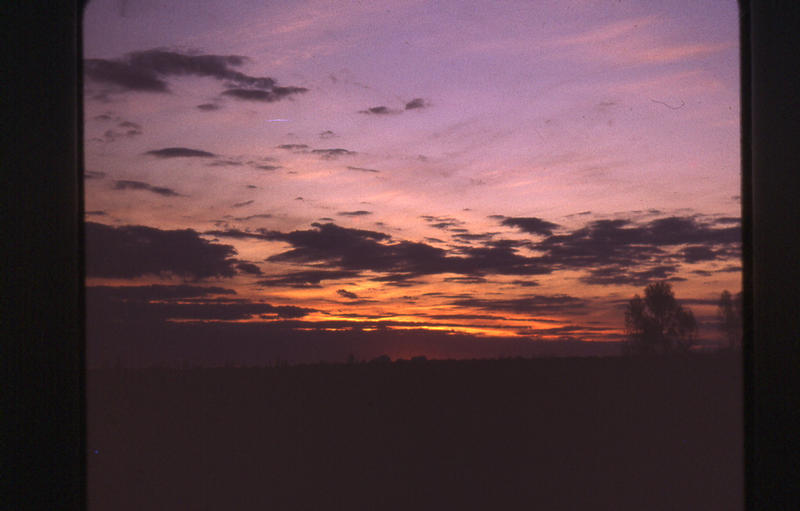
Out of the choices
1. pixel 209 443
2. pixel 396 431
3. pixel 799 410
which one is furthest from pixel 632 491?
pixel 799 410

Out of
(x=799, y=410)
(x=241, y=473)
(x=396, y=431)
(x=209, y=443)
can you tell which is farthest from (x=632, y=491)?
(x=799, y=410)

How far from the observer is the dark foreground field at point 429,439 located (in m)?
11.6

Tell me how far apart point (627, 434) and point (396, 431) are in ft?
18.3

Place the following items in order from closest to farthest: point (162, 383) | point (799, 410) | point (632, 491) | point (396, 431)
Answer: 1. point (799, 410)
2. point (632, 491)
3. point (162, 383)
4. point (396, 431)

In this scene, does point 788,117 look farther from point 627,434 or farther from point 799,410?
point 627,434

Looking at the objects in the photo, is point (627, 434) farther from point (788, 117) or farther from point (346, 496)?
point (788, 117)

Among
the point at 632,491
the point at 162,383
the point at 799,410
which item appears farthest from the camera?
the point at 162,383

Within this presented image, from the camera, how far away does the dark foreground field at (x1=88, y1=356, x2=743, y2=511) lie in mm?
11609

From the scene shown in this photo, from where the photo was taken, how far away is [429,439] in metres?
13.2

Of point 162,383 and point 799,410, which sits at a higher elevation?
point 799,410

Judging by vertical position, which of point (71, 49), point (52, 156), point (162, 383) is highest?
point (71, 49)

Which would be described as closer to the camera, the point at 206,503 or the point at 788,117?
the point at 788,117

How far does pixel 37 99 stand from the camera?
0.93 metres

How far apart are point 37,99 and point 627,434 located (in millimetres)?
15241
